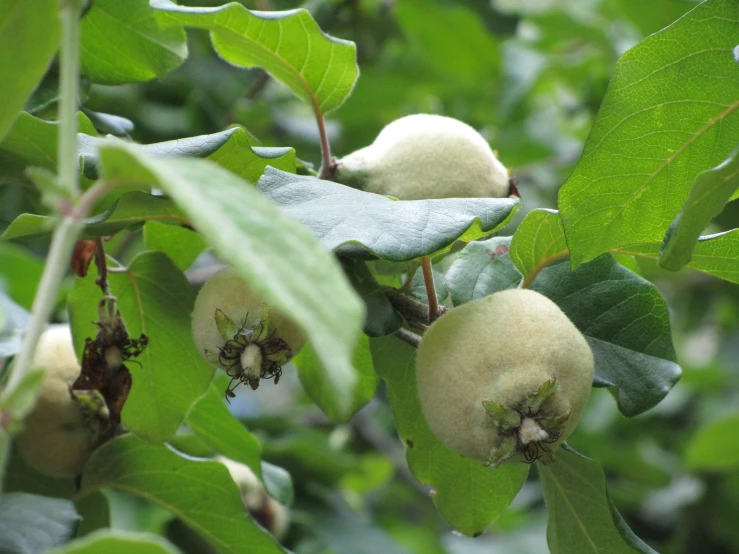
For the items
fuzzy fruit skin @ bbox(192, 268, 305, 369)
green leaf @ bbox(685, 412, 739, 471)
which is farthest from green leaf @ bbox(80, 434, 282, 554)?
green leaf @ bbox(685, 412, 739, 471)

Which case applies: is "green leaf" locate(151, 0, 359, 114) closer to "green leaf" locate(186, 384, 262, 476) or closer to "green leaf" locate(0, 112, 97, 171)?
"green leaf" locate(0, 112, 97, 171)

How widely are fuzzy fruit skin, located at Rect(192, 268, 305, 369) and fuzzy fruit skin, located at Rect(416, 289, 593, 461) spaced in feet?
0.39

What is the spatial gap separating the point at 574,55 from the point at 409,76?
42 centimetres

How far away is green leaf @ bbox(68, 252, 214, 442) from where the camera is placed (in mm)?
906

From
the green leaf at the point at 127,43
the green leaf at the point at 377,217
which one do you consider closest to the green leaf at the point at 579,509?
the green leaf at the point at 377,217

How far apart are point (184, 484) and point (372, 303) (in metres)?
0.35

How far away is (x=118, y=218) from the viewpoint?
0.80 metres

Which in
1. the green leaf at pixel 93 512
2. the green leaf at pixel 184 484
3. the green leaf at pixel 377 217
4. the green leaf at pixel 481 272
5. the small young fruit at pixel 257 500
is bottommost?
the small young fruit at pixel 257 500

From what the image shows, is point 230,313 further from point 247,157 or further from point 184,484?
point 184,484

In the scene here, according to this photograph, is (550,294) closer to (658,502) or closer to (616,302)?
(616,302)

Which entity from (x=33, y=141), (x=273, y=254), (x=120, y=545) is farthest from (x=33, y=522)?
(x=273, y=254)

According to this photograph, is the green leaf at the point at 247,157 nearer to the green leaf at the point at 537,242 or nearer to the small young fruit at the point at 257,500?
the green leaf at the point at 537,242

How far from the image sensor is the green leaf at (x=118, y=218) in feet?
2.40

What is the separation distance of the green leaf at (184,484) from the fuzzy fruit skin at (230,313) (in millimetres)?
265
